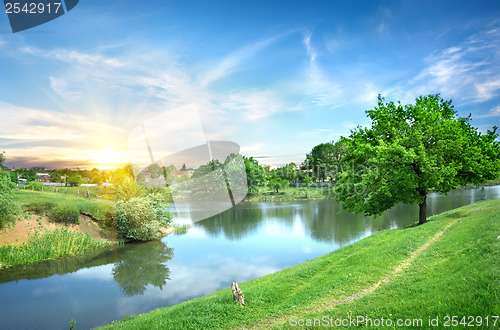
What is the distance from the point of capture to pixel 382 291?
10906 mm

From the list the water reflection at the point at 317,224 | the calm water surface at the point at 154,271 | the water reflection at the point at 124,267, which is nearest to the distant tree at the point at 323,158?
the water reflection at the point at 317,224

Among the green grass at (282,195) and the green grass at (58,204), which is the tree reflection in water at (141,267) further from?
the green grass at (282,195)

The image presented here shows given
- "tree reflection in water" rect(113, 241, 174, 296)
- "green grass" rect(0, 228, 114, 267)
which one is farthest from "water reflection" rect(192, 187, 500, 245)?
"green grass" rect(0, 228, 114, 267)

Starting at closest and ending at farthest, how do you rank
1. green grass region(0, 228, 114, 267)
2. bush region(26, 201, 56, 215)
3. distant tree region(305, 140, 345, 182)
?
green grass region(0, 228, 114, 267) < bush region(26, 201, 56, 215) < distant tree region(305, 140, 345, 182)

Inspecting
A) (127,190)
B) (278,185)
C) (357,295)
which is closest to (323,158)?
(278,185)

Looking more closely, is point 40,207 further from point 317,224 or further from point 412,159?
point 412,159

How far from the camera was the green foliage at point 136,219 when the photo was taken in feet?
114

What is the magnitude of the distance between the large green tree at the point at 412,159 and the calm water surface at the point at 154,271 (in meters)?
7.47

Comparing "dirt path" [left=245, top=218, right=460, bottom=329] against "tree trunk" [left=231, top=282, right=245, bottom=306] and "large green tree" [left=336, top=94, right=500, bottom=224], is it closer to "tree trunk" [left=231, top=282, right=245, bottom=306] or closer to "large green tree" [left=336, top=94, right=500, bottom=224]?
"tree trunk" [left=231, top=282, right=245, bottom=306]

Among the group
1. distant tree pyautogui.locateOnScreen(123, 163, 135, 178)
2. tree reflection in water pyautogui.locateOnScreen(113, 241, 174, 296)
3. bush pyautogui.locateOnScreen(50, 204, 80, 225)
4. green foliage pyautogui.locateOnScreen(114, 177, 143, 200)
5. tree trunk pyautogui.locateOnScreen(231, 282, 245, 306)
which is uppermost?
distant tree pyautogui.locateOnScreen(123, 163, 135, 178)

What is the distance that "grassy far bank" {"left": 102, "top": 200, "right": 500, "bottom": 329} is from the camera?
7.94 meters

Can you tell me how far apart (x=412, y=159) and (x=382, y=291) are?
44.6 ft

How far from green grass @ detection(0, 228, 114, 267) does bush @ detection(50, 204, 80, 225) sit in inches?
59.2

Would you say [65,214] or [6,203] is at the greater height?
[6,203]
